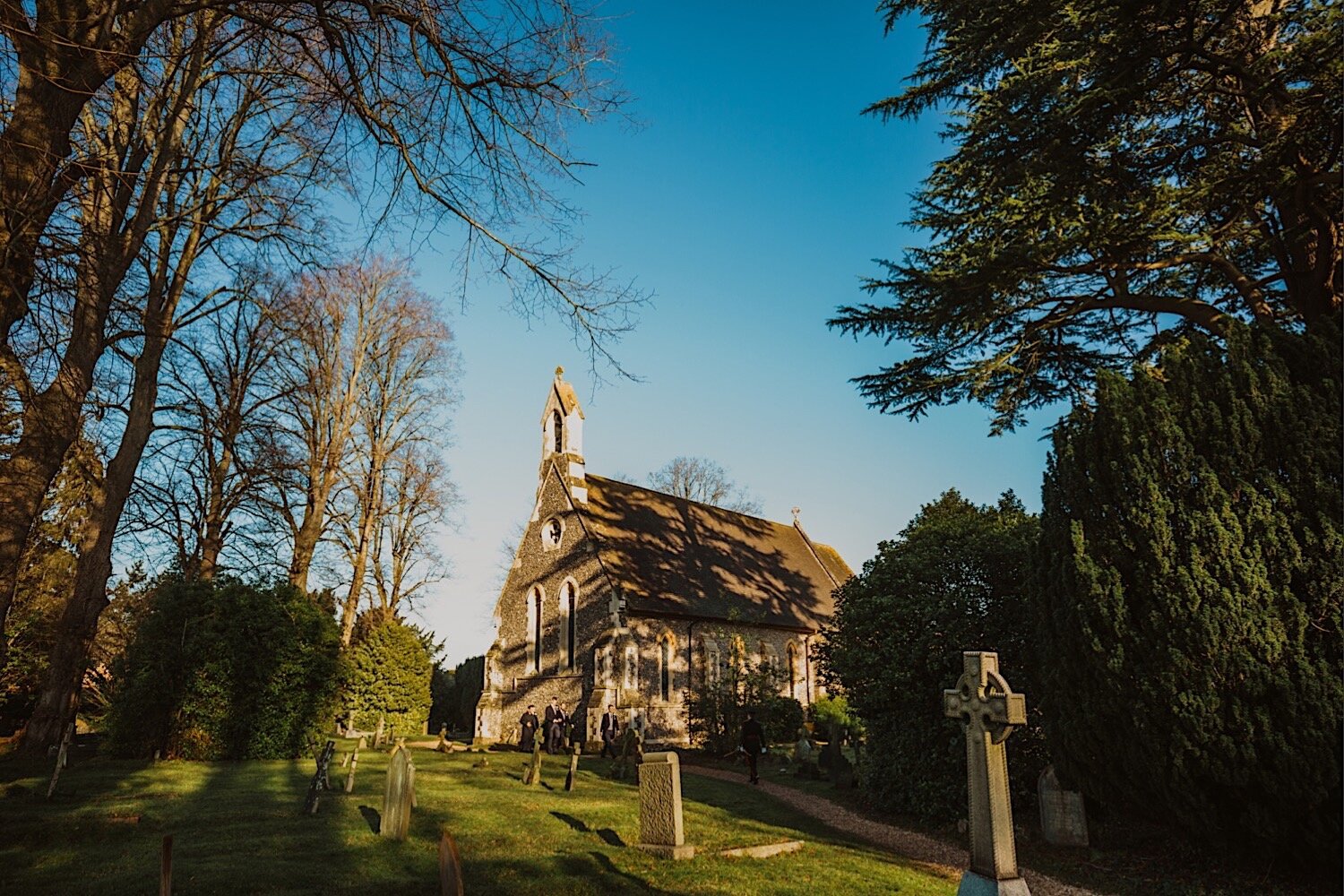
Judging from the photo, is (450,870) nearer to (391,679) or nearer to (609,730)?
(609,730)

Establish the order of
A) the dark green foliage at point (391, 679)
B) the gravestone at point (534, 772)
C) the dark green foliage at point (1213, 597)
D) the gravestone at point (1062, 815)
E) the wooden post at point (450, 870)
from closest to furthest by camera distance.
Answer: the wooden post at point (450, 870)
the dark green foliage at point (1213, 597)
the gravestone at point (1062, 815)
the gravestone at point (534, 772)
the dark green foliage at point (391, 679)

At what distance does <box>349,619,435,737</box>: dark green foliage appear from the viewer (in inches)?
973

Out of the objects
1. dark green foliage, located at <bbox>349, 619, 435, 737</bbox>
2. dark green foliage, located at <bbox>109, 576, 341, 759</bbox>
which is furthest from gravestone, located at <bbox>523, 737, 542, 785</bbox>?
dark green foliage, located at <bbox>349, 619, 435, 737</bbox>

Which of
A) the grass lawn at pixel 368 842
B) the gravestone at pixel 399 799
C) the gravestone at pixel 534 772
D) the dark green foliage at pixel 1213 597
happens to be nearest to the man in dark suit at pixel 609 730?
the gravestone at pixel 534 772

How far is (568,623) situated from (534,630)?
5.75 feet

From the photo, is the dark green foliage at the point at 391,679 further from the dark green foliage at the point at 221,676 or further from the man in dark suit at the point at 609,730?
the man in dark suit at the point at 609,730

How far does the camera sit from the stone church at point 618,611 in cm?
2522

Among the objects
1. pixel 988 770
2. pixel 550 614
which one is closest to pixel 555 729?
pixel 550 614

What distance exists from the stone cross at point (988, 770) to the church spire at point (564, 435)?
69.9 ft

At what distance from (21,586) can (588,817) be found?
15042mm

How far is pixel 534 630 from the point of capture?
91.9ft

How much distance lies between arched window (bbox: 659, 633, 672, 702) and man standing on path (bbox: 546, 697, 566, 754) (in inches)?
139

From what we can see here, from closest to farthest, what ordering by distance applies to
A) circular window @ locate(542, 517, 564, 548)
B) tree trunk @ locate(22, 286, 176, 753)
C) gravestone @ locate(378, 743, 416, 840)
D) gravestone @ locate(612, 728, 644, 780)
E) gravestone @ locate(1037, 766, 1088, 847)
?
gravestone @ locate(378, 743, 416, 840) < gravestone @ locate(1037, 766, 1088, 847) < tree trunk @ locate(22, 286, 176, 753) < gravestone @ locate(612, 728, 644, 780) < circular window @ locate(542, 517, 564, 548)

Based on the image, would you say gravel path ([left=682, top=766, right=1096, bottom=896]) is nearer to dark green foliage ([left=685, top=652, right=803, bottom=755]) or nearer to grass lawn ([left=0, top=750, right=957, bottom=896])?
grass lawn ([left=0, top=750, right=957, bottom=896])
